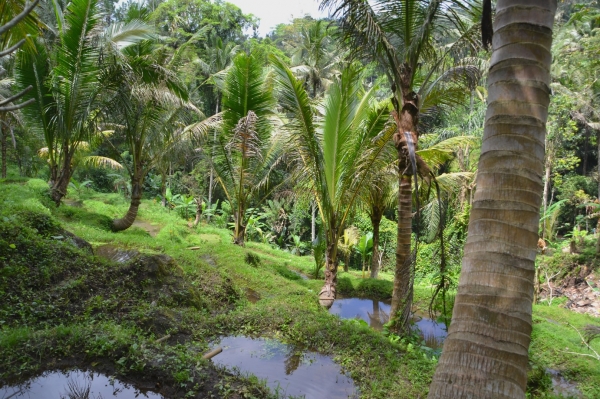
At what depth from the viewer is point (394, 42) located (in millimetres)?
6363

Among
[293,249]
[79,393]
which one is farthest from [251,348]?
[293,249]

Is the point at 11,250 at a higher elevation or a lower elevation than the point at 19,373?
higher

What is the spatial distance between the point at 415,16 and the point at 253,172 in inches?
240

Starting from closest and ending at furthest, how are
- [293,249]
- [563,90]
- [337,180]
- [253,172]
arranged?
1. [337,180]
2. [253,172]
3. [563,90]
4. [293,249]

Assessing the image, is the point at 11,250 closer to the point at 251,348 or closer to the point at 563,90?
the point at 251,348

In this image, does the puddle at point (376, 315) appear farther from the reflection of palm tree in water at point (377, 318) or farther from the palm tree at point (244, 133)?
the palm tree at point (244, 133)

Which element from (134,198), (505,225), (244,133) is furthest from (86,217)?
(505,225)

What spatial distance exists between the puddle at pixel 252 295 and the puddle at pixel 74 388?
4.32 metres

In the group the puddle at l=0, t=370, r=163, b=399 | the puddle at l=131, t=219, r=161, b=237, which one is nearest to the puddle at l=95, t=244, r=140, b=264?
the puddle at l=0, t=370, r=163, b=399

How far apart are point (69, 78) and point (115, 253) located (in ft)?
13.3

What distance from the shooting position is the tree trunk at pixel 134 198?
33.9ft

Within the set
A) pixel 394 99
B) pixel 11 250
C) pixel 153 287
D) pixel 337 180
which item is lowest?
pixel 153 287

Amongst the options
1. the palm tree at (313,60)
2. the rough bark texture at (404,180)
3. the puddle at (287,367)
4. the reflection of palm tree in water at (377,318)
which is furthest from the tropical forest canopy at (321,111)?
the palm tree at (313,60)

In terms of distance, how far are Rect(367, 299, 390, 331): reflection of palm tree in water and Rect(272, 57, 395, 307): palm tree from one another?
125 cm
